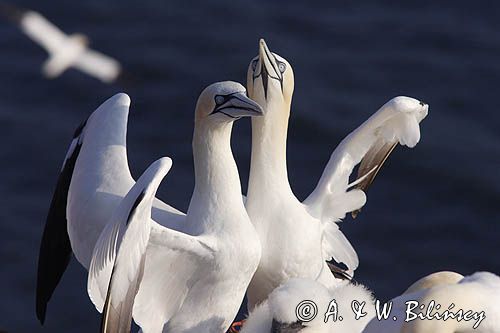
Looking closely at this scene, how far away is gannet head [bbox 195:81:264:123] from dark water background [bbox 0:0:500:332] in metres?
4.32

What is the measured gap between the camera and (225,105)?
762 centimetres

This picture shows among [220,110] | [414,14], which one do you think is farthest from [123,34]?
[220,110]

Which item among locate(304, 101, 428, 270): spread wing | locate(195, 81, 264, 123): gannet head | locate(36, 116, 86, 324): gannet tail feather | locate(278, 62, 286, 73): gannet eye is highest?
locate(278, 62, 286, 73): gannet eye

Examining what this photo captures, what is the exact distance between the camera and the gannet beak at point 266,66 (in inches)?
322

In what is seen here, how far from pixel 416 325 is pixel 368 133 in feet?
7.54

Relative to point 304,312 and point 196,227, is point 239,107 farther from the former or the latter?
point 304,312

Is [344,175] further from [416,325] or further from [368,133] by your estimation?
[416,325]

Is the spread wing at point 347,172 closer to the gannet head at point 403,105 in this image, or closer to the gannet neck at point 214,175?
the gannet head at point 403,105

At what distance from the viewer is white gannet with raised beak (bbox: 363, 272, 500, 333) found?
21.7 ft

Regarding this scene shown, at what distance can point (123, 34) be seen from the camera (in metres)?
14.5

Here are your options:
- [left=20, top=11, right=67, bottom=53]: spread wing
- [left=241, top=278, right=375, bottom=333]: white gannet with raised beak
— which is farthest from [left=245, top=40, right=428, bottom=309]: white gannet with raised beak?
[left=20, top=11, right=67, bottom=53]: spread wing

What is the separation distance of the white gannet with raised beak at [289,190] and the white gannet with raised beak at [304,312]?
75cm

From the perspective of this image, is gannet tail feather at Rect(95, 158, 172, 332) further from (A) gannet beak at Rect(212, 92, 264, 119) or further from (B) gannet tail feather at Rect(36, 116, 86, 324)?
(B) gannet tail feather at Rect(36, 116, 86, 324)

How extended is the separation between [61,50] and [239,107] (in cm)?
708
